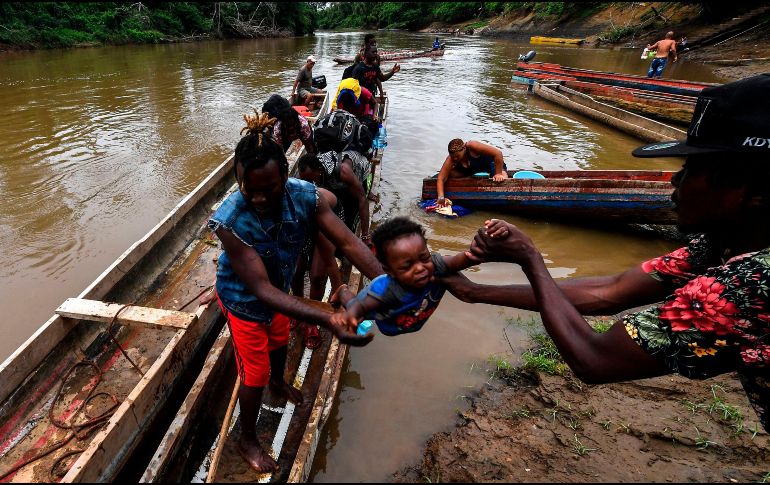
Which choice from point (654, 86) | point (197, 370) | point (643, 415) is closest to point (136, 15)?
point (654, 86)

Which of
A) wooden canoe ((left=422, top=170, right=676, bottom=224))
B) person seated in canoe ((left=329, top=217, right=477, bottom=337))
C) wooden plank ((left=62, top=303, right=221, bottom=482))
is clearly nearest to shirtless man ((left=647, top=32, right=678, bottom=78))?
wooden canoe ((left=422, top=170, right=676, bottom=224))

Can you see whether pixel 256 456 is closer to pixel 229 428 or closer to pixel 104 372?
pixel 229 428

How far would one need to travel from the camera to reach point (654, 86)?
1167cm

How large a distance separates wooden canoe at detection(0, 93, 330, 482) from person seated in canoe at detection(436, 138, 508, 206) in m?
3.55

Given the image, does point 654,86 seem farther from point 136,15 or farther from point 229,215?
point 136,15

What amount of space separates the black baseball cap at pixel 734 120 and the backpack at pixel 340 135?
292 centimetres

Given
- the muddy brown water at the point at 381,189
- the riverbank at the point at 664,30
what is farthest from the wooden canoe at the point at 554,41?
the muddy brown water at the point at 381,189

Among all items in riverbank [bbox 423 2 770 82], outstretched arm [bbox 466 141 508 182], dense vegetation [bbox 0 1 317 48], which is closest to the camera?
outstretched arm [bbox 466 141 508 182]

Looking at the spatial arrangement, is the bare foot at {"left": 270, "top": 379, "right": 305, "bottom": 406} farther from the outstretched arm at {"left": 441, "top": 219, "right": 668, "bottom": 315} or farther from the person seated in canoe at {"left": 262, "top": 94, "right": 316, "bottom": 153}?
the person seated in canoe at {"left": 262, "top": 94, "right": 316, "bottom": 153}

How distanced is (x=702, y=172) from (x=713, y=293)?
1.29ft

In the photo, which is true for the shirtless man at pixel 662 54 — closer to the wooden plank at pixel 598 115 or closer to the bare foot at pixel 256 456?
the wooden plank at pixel 598 115

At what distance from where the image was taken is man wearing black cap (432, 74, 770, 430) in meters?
1.19

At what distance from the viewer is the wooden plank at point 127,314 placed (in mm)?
2844

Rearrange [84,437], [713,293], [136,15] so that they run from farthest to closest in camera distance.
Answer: [136,15] → [84,437] → [713,293]
